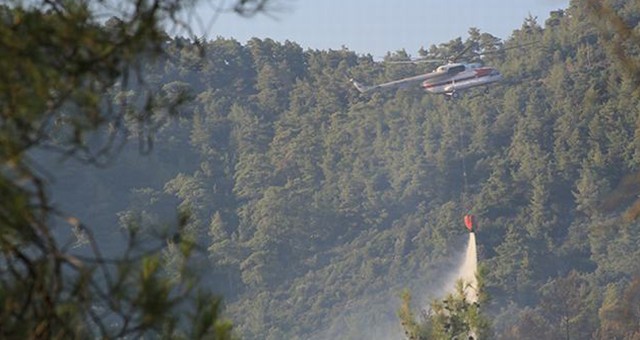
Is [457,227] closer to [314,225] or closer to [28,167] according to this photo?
[314,225]

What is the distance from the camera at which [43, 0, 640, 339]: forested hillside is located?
58.1 m

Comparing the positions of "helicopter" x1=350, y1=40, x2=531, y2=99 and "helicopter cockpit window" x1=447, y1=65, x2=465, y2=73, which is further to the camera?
"helicopter" x1=350, y1=40, x2=531, y2=99

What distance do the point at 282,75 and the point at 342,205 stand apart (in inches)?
554

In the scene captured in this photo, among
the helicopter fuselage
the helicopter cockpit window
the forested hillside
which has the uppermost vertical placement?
the helicopter cockpit window

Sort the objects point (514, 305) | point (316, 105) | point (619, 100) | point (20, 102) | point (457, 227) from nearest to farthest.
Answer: point (20, 102) → point (514, 305) → point (619, 100) → point (457, 227) → point (316, 105)

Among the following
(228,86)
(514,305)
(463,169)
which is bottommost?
(514,305)

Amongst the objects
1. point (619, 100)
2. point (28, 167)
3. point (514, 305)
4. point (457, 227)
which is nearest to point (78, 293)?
point (28, 167)

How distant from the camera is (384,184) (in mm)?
68125

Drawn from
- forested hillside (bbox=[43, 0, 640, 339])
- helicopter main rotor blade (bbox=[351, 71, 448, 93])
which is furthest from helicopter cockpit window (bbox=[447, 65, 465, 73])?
forested hillside (bbox=[43, 0, 640, 339])

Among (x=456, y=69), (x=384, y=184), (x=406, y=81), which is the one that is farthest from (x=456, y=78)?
(x=384, y=184)

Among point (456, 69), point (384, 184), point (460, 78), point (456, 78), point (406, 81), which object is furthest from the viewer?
point (384, 184)

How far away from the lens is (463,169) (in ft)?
216

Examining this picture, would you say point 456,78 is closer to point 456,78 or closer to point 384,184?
point 456,78

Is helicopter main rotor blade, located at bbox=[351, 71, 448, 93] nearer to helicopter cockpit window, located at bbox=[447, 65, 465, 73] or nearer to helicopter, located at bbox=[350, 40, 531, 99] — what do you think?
helicopter, located at bbox=[350, 40, 531, 99]
